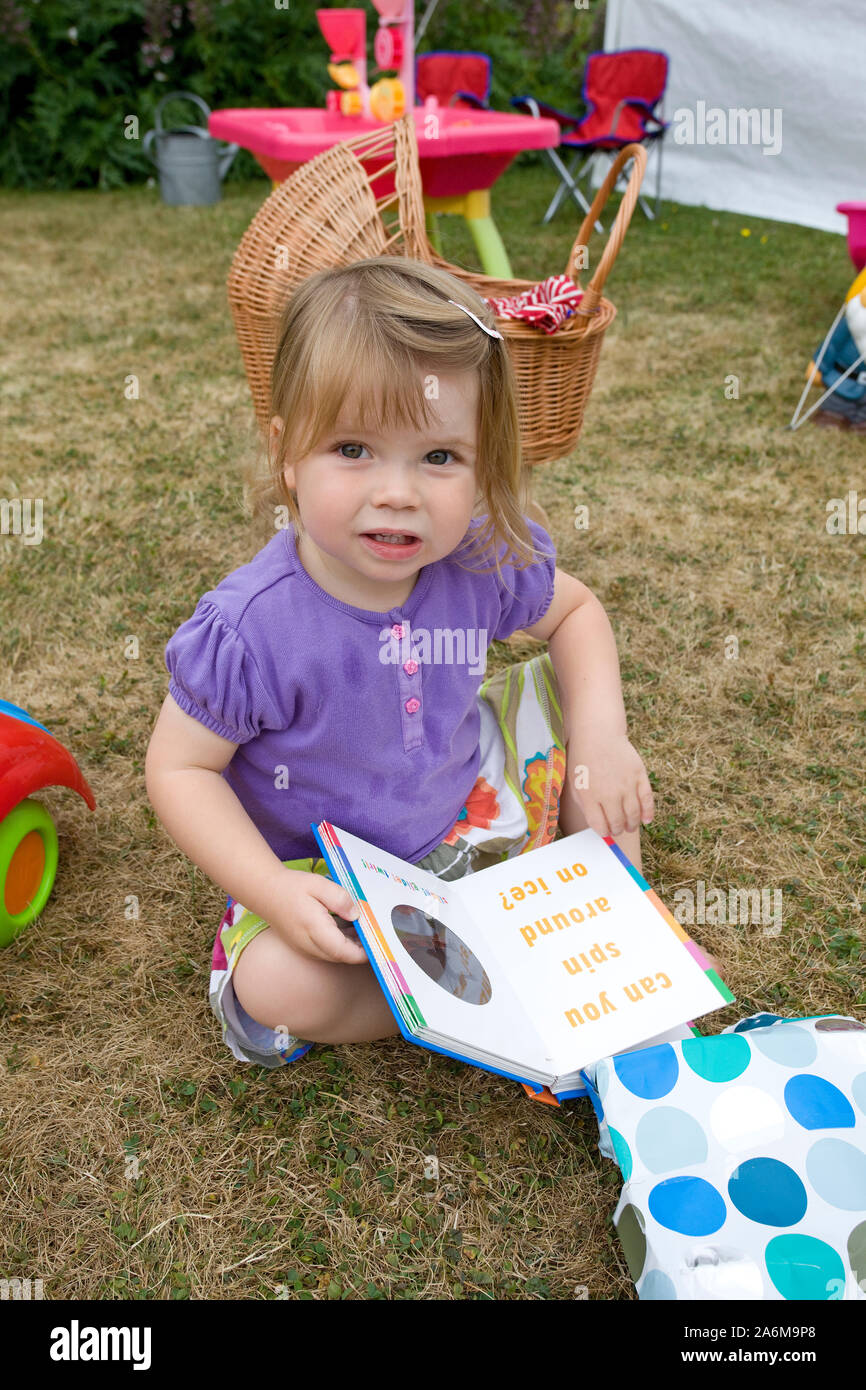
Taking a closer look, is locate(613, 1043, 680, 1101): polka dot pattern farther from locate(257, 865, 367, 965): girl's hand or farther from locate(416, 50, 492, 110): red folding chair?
locate(416, 50, 492, 110): red folding chair

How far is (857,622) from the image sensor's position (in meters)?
2.17

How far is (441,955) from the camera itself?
3.73ft

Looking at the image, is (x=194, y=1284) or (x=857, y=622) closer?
(x=194, y=1284)

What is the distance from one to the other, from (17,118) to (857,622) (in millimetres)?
6611

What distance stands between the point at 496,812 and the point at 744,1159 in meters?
0.54

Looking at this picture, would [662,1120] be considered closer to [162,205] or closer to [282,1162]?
[282,1162]

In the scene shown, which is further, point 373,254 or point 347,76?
point 347,76

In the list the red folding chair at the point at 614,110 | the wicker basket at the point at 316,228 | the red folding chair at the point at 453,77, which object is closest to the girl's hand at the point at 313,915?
the wicker basket at the point at 316,228

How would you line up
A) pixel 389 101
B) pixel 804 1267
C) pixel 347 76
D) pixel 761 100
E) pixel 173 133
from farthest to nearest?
pixel 173 133 → pixel 761 100 → pixel 347 76 → pixel 389 101 → pixel 804 1267

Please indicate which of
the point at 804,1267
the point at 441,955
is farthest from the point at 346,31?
the point at 804,1267

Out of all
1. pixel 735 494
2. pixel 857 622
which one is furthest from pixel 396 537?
pixel 735 494

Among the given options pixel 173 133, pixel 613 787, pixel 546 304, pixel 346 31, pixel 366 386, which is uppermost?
pixel 346 31

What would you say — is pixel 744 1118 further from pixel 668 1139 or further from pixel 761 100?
pixel 761 100

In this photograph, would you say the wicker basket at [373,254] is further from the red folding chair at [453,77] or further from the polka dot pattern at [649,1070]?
the red folding chair at [453,77]
